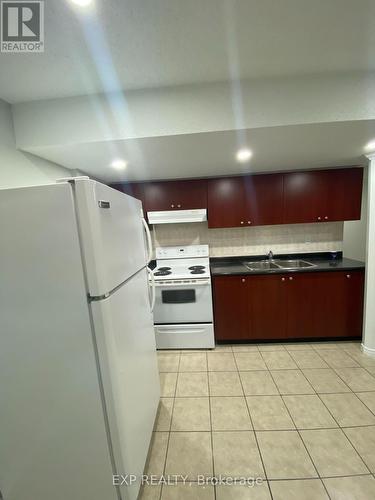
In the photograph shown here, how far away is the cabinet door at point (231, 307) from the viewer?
97.9 inches

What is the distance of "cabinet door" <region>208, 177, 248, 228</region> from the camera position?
263 centimetres

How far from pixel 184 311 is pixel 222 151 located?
177 centimetres

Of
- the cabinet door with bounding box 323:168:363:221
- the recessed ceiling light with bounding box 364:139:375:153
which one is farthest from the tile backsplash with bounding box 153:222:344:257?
the recessed ceiling light with bounding box 364:139:375:153

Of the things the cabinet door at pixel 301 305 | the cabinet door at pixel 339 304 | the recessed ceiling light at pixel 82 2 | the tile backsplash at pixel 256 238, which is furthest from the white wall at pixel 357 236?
the recessed ceiling light at pixel 82 2

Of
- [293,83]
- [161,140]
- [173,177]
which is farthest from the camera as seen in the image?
[173,177]

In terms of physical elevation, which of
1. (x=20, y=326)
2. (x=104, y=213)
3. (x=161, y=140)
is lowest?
(x=20, y=326)

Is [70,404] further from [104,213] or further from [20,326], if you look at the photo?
[104,213]

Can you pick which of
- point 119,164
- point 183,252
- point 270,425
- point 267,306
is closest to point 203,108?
point 119,164

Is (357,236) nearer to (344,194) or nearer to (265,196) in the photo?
(344,194)

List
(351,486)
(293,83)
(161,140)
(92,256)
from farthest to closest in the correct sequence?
(161,140)
(293,83)
(351,486)
(92,256)

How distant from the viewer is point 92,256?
2.86ft

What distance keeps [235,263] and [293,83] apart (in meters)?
2.01

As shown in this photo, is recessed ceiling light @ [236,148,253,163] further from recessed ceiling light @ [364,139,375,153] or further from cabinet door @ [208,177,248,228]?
recessed ceiling light @ [364,139,375,153]

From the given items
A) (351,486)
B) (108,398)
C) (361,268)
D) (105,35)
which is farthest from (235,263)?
(105,35)
